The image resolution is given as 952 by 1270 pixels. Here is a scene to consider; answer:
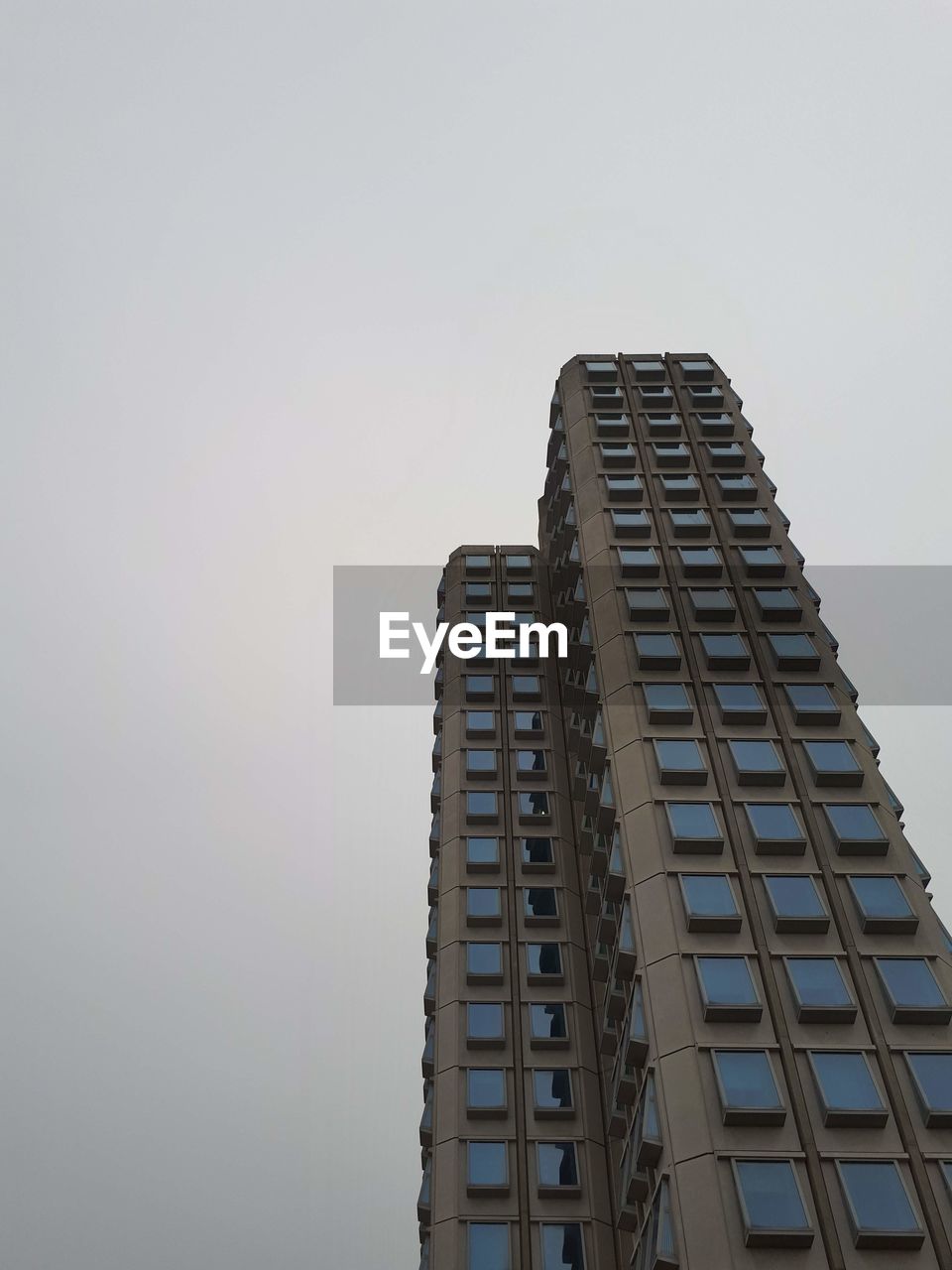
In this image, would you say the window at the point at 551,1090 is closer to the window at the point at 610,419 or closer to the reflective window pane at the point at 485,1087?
the reflective window pane at the point at 485,1087

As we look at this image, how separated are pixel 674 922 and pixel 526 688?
31420 mm

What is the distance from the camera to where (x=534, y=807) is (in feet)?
213

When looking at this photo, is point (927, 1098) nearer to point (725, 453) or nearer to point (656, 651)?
point (656, 651)

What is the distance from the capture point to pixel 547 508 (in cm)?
8462

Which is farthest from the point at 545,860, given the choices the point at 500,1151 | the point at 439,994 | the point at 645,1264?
the point at 645,1264

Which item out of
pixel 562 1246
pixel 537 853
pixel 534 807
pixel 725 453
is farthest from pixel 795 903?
pixel 725 453

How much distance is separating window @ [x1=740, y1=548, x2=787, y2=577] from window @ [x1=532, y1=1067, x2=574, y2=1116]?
24.8m

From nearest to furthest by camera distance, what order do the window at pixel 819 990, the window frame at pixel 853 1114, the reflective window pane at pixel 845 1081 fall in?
the window frame at pixel 853 1114 → the reflective window pane at pixel 845 1081 → the window at pixel 819 990

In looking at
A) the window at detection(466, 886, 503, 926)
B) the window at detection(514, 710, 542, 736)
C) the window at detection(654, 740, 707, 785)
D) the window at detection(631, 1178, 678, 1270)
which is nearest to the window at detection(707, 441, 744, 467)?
the window at detection(514, 710, 542, 736)

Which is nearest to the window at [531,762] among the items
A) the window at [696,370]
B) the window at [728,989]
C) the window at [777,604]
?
the window at [777,604]

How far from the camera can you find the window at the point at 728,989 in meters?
38.8

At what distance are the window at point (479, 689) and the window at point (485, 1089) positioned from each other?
24.8 m

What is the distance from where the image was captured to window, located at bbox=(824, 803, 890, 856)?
45156 mm

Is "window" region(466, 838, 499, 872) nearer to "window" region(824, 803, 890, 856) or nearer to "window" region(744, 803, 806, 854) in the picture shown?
"window" region(744, 803, 806, 854)
